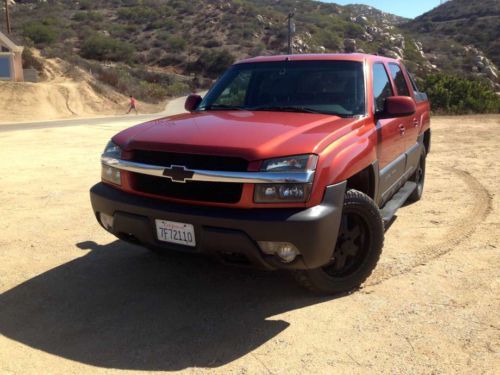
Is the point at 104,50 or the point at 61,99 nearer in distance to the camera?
the point at 61,99

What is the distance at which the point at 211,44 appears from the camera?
5766cm

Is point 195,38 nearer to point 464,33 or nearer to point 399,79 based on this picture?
point 464,33

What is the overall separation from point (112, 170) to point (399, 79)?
11.0 feet

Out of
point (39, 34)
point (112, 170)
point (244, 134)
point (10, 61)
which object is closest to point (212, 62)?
point (39, 34)

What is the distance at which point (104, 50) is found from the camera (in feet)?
169

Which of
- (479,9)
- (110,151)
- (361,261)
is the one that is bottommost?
(361,261)

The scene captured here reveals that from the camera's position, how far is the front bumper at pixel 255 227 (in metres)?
2.95

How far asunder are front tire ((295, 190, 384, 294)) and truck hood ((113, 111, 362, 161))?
527 millimetres

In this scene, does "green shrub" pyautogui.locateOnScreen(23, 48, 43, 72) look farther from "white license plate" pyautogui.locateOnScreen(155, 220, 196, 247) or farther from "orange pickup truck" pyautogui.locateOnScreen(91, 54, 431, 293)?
"white license plate" pyautogui.locateOnScreen(155, 220, 196, 247)

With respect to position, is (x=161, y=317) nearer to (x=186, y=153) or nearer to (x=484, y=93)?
(x=186, y=153)

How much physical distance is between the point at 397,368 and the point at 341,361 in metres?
0.31

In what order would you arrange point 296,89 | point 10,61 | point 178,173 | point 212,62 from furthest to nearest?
point 212,62, point 10,61, point 296,89, point 178,173

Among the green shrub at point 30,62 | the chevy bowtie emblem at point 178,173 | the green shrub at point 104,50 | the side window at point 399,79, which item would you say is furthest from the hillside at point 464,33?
the chevy bowtie emblem at point 178,173

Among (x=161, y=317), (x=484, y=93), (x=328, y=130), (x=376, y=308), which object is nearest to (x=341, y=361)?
(x=376, y=308)
